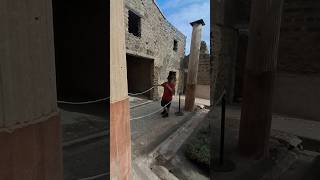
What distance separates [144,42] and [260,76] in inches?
19.3

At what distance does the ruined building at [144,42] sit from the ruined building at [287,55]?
22 cm

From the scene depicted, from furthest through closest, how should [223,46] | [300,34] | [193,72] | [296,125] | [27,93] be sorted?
[193,72]
[296,125]
[300,34]
[223,46]
[27,93]

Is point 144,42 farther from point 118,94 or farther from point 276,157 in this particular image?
point 276,157

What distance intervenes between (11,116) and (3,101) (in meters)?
0.03

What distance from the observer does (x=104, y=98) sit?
35.2 inches

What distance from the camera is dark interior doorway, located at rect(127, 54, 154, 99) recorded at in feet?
3.03

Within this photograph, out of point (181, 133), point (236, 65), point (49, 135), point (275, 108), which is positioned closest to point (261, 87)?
point (236, 65)

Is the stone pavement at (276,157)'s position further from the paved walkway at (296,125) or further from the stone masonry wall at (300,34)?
the stone masonry wall at (300,34)

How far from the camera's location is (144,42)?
933 mm

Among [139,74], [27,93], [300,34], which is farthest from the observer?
[300,34]

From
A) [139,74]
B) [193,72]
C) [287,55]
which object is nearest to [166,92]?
[139,74]

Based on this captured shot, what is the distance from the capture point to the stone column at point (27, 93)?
1.40 feet

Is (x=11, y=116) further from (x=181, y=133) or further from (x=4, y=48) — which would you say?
(x=181, y=133)

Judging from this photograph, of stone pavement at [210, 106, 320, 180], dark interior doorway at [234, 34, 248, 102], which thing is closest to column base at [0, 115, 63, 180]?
stone pavement at [210, 106, 320, 180]
